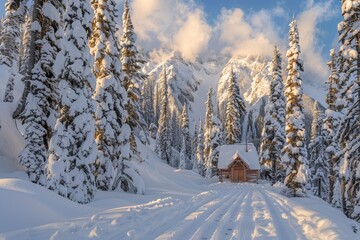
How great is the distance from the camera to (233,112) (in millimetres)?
55938

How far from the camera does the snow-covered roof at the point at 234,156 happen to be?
53875 mm

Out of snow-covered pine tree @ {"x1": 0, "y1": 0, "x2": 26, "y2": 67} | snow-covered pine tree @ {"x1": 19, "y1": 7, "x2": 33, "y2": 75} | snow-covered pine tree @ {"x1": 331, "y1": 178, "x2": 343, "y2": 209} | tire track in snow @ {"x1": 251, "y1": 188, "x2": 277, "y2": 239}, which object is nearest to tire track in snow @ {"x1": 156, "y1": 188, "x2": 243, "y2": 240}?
tire track in snow @ {"x1": 251, "y1": 188, "x2": 277, "y2": 239}

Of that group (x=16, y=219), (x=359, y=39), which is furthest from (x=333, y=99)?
(x=16, y=219)

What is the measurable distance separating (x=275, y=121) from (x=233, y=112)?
11129mm

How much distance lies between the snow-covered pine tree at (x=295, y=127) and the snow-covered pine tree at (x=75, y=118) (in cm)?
1794

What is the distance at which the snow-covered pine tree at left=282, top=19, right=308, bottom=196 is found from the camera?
28.0m

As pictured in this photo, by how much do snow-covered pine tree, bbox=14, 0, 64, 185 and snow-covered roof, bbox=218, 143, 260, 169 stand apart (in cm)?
3884

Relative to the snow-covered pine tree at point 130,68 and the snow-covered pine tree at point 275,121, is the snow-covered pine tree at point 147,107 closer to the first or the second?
the snow-covered pine tree at point 275,121

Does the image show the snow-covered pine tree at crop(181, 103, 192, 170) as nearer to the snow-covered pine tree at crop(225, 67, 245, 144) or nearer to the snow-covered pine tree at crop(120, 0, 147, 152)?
the snow-covered pine tree at crop(225, 67, 245, 144)

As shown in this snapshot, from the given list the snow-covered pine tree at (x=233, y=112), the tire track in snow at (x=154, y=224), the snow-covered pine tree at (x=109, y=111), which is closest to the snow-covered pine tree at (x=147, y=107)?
the snow-covered pine tree at (x=233, y=112)

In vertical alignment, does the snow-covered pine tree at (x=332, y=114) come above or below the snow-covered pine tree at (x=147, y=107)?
below

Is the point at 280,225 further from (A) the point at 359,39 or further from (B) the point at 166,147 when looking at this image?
(B) the point at 166,147

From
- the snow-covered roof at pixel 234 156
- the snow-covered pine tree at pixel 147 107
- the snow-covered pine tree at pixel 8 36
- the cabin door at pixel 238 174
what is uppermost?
the snow-covered pine tree at pixel 147 107

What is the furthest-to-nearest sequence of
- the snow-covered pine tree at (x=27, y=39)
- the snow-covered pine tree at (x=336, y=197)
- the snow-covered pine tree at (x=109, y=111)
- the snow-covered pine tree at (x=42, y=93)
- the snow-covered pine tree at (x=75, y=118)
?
the snow-covered pine tree at (x=336, y=197) < the snow-covered pine tree at (x=27, y=39) < the snow-covered pine tree at (x=109, y=111) < the snow-covered pine tree at (x=42, y=93) < the snow-covered pine tree at (x=75, y=118)
